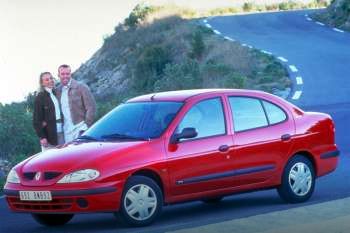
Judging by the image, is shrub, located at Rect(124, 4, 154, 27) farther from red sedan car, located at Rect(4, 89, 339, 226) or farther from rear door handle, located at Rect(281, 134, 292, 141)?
rear door handle, located at Rect(281, 134, 292, 141)

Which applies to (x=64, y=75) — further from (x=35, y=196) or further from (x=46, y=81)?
(x=35, y=196)

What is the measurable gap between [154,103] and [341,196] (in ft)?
8.14

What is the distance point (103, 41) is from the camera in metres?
63.5

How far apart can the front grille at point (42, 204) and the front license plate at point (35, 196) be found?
0.13ft

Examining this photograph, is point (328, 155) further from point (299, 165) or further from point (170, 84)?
point (170, 84)

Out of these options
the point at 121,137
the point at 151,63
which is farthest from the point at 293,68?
the point at 121,137

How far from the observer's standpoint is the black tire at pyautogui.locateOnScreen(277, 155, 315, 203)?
38.1 ft

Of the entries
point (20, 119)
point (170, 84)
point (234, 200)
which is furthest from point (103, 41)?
point (234, 200)

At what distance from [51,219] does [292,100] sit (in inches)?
539

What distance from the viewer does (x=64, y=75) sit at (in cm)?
1296

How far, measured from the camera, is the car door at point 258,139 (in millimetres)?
11266

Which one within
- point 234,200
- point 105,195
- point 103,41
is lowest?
point 103,41

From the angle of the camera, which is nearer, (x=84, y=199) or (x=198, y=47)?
(x=84, y=199)

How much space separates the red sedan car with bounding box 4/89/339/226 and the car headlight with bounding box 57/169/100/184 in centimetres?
1
